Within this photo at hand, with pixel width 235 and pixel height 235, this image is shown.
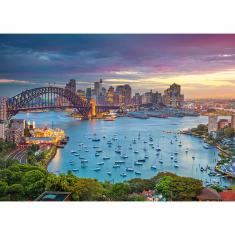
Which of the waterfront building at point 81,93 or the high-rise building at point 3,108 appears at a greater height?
the waterfront building at point 81,93

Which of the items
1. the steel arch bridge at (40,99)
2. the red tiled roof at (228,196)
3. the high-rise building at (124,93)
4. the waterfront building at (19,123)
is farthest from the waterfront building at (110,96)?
the red tiled roof at (228,196)

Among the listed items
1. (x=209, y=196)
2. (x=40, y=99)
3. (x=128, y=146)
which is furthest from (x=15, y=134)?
(x=209, y=196)

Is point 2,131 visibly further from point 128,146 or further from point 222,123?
point 222,123

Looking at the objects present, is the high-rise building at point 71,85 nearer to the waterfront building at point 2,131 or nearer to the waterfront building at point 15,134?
the waterfront building at point 15,134

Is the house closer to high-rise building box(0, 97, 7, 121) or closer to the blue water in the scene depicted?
the blue water
